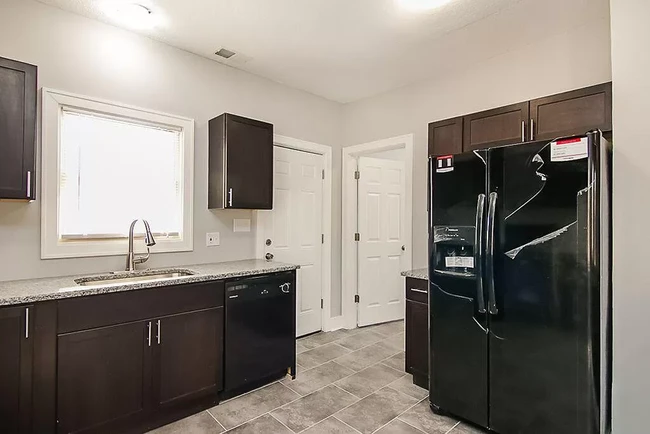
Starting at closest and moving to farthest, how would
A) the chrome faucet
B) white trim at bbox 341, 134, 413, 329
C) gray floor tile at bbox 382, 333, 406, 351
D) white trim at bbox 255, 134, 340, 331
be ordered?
the chrome faucet < gray floor tile at bbox 382, 333, 406, 351 < white trim at bbox 255, 134, 340, 331 < white trim at bbox 341, 134, 413, 329

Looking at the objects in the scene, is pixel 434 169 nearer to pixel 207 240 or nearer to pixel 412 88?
pixel 412 88

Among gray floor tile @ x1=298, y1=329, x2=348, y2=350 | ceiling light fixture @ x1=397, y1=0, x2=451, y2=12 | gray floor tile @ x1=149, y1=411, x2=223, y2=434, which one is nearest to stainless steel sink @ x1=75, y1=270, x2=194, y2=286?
gray floor tile @ x1=149, y1=411, x2=223, y2=434

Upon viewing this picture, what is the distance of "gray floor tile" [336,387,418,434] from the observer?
2256 millimetres

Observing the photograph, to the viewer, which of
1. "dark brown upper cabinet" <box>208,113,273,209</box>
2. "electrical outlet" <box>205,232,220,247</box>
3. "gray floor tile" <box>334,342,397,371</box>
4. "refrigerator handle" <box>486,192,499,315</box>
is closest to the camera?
"refrigerator handle" <box>486,192,499,315</box>

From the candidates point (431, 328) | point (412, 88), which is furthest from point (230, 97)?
point (431, 328)

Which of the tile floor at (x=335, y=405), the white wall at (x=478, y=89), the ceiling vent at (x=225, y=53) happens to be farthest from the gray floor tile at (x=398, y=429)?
the ceiling vent at (x=225, y=53)

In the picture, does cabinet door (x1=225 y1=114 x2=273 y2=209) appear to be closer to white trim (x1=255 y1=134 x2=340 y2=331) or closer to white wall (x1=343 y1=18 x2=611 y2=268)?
white trim (x1=255 y1=134 x2=340 y2=331)

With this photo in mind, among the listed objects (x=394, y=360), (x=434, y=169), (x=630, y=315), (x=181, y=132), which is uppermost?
(x=181, y=132)

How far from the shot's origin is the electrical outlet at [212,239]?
3.07m

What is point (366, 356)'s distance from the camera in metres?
3.38

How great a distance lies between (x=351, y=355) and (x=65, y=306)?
93.7 inches

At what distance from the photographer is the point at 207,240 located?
3.07 m

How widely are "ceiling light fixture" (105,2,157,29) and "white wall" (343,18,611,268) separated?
2320 mm

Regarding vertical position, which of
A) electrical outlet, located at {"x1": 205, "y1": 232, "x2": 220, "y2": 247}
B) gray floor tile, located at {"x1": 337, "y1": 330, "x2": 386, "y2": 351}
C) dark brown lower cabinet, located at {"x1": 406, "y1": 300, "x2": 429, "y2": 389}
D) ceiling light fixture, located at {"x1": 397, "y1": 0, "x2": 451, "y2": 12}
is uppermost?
ceiling light fixture, located at {"x1": 397, "y1": 0, "x2": 451, "y2": 12}
